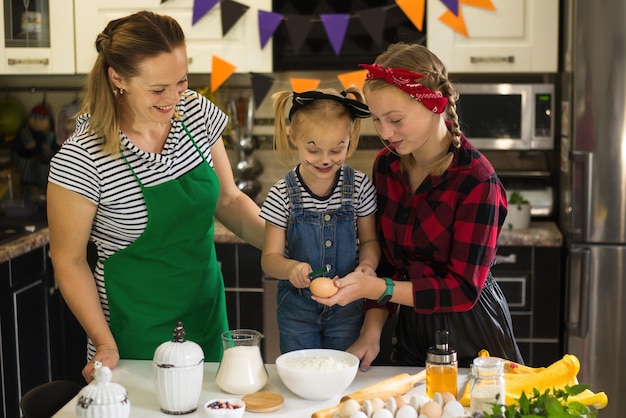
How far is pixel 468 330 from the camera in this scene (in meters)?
1.89

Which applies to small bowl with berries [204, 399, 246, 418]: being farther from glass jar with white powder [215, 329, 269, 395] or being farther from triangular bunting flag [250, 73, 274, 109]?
triangular bunting flag [250, 73, 274, 109]

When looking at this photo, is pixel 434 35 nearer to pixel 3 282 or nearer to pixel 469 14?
pixel 469 14

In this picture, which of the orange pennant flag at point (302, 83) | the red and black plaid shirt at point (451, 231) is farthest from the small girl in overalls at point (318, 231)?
the orange pennant flag at point (302, 83)

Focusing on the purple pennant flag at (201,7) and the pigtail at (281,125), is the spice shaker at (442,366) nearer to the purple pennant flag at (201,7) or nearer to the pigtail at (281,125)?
the pigtail at (281,125)

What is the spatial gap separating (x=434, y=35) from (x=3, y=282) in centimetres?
196

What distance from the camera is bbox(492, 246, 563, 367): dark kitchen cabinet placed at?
3.44 m

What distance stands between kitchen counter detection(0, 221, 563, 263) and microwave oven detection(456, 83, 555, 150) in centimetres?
37

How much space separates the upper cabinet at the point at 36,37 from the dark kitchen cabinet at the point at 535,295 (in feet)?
6.75

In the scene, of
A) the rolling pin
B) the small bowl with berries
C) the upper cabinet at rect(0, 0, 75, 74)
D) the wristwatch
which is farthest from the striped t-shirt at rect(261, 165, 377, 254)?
the upper cabinet at rect(0, 0, 75, 74)

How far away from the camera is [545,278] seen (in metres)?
3.45

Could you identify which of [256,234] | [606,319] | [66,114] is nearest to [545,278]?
[606,319]

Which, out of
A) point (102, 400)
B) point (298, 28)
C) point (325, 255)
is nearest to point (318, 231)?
point (325, 255)

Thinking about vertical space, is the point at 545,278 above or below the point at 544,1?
below

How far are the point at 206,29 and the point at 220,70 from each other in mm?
182
